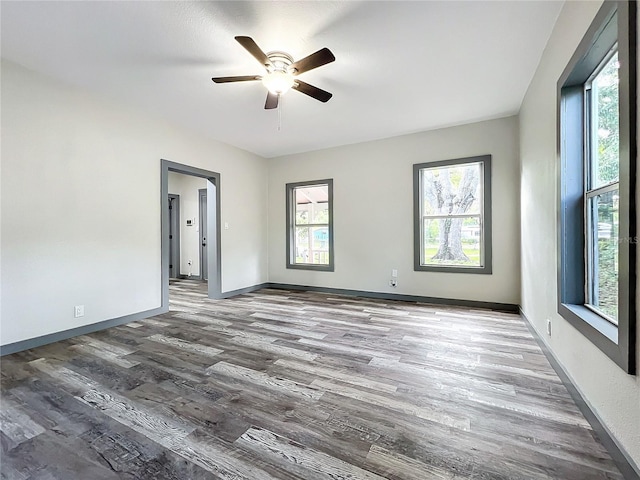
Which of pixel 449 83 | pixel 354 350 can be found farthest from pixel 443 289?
pixel 449 83

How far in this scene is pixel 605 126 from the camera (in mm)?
1637

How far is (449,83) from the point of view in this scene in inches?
117

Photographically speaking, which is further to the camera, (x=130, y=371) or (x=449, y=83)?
(x=449, y=83)

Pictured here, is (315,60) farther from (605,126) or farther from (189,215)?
(189,215)

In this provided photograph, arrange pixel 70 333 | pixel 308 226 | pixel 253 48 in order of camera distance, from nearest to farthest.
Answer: pixel 253 48, pixel 70 333, pixel 308 226

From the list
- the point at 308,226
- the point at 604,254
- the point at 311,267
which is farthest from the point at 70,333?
the point at 604,254

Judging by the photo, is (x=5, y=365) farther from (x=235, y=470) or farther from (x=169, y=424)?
(x=235, y=470)

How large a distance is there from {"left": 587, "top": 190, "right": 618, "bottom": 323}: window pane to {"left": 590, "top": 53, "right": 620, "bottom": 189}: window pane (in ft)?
0.42

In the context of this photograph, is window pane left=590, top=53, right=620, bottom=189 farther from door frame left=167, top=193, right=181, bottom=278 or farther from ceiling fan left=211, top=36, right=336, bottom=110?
door frame left=167, top=193, right=181, bottom=278

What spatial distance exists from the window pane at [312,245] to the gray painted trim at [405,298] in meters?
0.52

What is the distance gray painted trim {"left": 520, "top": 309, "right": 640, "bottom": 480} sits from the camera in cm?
118

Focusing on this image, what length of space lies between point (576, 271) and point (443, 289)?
245 cm

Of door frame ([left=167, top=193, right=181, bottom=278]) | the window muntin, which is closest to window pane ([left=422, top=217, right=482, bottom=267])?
the window muntin

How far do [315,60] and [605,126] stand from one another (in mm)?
1904
